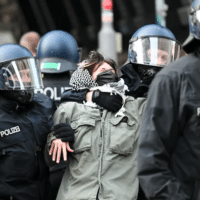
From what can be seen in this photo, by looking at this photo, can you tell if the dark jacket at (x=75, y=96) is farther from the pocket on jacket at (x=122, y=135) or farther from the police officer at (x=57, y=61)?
the police officer at (x=57, y=61)

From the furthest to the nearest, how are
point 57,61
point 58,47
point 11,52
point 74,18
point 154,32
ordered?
point 74,18 → point 58,47 → point 57,61 → point 154,32 → point 11,52

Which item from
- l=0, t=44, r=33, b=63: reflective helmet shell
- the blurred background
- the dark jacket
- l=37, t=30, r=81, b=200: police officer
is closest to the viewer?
l=0, t=44, r=33, b=63: reflective helmet shell

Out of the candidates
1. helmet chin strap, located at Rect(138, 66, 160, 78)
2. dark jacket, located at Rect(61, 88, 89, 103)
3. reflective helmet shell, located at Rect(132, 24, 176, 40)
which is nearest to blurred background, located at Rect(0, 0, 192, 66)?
reflective helmet shell, located at Rect(132, 24, 176, 40)

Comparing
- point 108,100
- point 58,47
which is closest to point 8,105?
point 108,100

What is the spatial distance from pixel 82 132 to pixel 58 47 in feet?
6.73

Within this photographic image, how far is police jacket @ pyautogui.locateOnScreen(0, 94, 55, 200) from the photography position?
3070mm

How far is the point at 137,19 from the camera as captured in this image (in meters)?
15.3

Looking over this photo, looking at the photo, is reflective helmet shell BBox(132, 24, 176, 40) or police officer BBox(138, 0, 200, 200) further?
reflective helmet shell BBox(132, 24, 176, 40)

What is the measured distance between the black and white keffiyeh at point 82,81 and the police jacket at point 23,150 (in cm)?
32

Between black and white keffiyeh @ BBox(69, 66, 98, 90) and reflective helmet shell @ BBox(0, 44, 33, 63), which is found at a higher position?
reflective helmet shell @ BBox(0, 44, 33, 63)

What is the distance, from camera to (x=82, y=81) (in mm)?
3506

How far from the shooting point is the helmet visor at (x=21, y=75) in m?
3.26

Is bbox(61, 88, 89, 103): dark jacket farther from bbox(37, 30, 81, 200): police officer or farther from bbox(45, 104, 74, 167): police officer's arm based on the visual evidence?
→ bbox(37, 30, 81, 200): police officer

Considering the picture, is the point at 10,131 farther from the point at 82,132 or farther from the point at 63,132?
the point at 82,132
